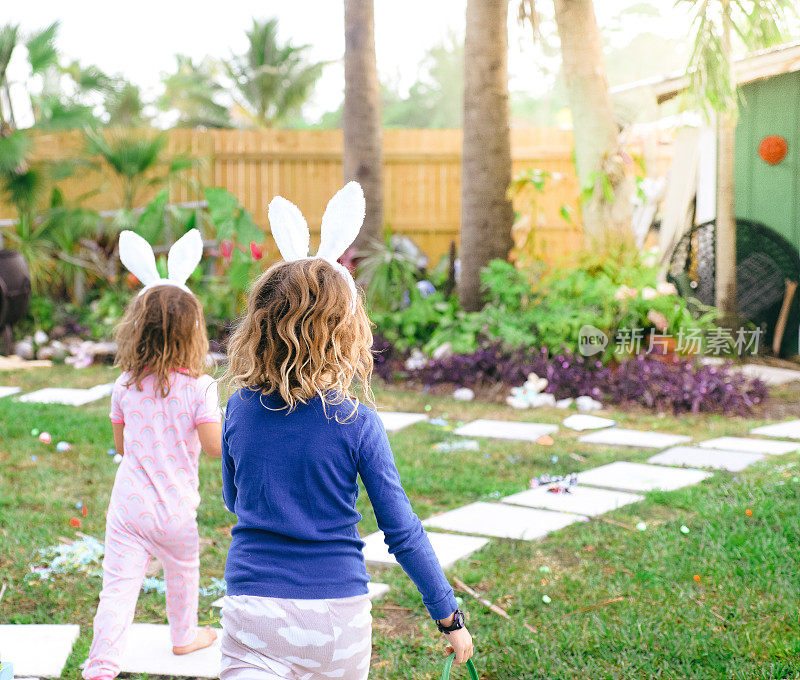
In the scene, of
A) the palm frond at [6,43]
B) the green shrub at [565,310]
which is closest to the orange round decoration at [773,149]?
the green shrub at [565,310]

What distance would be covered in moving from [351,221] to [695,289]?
708 centimetres

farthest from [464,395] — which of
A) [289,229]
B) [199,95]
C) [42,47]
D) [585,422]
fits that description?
[199,95]

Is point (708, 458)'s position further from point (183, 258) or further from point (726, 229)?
point (183, 258)

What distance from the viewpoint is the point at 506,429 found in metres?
5.61

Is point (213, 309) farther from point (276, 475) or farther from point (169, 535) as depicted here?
point (276, 475)

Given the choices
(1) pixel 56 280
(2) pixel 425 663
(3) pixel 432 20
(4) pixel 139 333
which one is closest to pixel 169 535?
(4) pixel 139 333

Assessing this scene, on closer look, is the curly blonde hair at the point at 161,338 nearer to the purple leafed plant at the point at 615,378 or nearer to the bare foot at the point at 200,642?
the bare foot at the point at 200,642

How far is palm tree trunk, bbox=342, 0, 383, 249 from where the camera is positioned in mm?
8719

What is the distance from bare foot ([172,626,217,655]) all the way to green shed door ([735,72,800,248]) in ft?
23.1

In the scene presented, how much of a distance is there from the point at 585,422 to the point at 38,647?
12.4ft

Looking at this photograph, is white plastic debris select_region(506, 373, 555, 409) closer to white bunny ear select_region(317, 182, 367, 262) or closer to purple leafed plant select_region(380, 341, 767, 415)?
purple leafed plant select_region(380, 341, 767, 415)

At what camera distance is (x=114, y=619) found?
2.35 meters

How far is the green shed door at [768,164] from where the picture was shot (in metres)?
8.16

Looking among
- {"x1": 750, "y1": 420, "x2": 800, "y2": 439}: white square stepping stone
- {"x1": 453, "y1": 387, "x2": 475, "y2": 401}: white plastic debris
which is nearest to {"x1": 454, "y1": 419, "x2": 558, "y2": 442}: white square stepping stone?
{"x1": 453, "y1": 387, "x2": 475, "y2": 401}: white plastic debris
